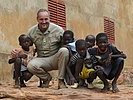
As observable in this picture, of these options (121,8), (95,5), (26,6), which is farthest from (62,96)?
(121,8)

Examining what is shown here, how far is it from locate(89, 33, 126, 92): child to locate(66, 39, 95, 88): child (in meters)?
0.11

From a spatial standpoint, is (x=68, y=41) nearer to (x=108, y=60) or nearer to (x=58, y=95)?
(x=108, y=60)

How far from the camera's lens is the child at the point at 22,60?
5708 mm

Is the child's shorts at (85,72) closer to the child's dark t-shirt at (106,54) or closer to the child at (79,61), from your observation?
the child at (79,61)

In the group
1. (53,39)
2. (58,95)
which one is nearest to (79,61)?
(53,39)

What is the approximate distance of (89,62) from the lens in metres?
5.71

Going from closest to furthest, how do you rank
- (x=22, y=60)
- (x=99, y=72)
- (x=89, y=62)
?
1. (x=99, y=72)
2. (x=89, y=62)
3. (x=22, y=60)

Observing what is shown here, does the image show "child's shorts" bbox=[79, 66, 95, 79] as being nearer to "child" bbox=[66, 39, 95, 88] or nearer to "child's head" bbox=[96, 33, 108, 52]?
"child" bbox=[66, 39, 95, 88]

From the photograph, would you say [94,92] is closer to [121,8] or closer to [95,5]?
[95,5]

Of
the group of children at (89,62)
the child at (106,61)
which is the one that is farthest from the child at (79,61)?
the child at (106,61)

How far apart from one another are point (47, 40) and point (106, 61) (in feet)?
2.78

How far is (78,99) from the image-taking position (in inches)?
193

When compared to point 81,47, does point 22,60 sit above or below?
below

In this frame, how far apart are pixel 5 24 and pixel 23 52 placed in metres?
1.96
